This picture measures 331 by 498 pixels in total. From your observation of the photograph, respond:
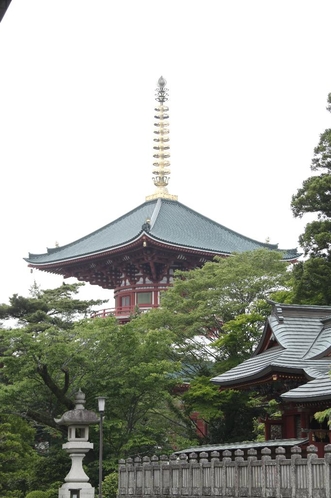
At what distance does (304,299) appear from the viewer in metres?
35.1

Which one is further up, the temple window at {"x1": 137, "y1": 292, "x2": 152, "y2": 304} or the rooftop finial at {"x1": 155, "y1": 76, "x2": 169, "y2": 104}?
the rooftop finial at {"x1": 155, "y1": 76, "x2": 169, "y2": 104}

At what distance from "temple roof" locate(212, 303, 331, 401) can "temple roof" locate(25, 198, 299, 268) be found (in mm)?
24506

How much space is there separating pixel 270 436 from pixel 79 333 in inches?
366

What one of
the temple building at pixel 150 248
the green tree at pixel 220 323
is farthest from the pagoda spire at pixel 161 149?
the green tree at pixel 220 323

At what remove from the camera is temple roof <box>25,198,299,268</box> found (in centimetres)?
5503

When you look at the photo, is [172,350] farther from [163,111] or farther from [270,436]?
[163,111]

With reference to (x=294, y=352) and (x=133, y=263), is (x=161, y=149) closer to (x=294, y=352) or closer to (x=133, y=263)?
(x=133, y=263)

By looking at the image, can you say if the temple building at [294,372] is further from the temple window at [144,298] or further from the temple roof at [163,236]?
the temple window at [144,298]

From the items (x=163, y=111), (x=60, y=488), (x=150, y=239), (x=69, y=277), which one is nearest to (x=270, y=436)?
(x=60, y=488)

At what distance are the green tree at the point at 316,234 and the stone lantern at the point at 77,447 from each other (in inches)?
445

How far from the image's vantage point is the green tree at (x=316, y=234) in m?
33.6

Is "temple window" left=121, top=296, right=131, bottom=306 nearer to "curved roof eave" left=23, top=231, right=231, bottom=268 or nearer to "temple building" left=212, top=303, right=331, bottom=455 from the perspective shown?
"curved roof eave" left=23, top=231, right=231, bottom=268

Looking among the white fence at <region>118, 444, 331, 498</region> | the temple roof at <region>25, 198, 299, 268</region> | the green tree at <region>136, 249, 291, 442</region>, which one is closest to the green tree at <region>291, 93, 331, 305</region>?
the green tree at <region>136, 249, 291, 442</region>

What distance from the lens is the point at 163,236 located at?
54.7m
